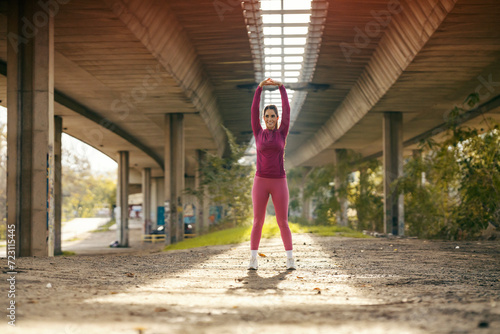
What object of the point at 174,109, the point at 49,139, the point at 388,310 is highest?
the point at 174,109

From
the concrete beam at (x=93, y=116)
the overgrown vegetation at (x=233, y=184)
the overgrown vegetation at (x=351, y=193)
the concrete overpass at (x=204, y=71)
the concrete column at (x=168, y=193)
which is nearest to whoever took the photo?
the concrete overpass at (x=204, y=71)

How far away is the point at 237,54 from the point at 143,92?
3511 mm

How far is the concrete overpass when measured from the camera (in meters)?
11.4

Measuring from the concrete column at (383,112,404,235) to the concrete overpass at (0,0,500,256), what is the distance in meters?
0.06

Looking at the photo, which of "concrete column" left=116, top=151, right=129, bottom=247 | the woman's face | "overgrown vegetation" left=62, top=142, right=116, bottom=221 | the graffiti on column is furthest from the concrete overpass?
"overgrown vegetation" left=62, top=142, right=116, bottom=221

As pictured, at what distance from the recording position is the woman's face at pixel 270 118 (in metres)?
7.14

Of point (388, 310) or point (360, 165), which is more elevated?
point (360, 165)

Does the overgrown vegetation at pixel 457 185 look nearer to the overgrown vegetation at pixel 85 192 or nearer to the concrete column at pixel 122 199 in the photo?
the concrete column at pixel 122 199

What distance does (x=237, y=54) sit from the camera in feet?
61.9

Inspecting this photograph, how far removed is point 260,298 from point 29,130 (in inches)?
319

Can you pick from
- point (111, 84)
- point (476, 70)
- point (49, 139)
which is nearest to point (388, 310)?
point (49, 139)

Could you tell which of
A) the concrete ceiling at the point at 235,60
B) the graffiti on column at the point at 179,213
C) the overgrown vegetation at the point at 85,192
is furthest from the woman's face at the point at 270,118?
the overgrown vegetation at the point at 85,192

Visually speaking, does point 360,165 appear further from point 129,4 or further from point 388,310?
point 388,310

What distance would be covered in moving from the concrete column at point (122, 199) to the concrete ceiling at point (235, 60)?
10.7 meters
